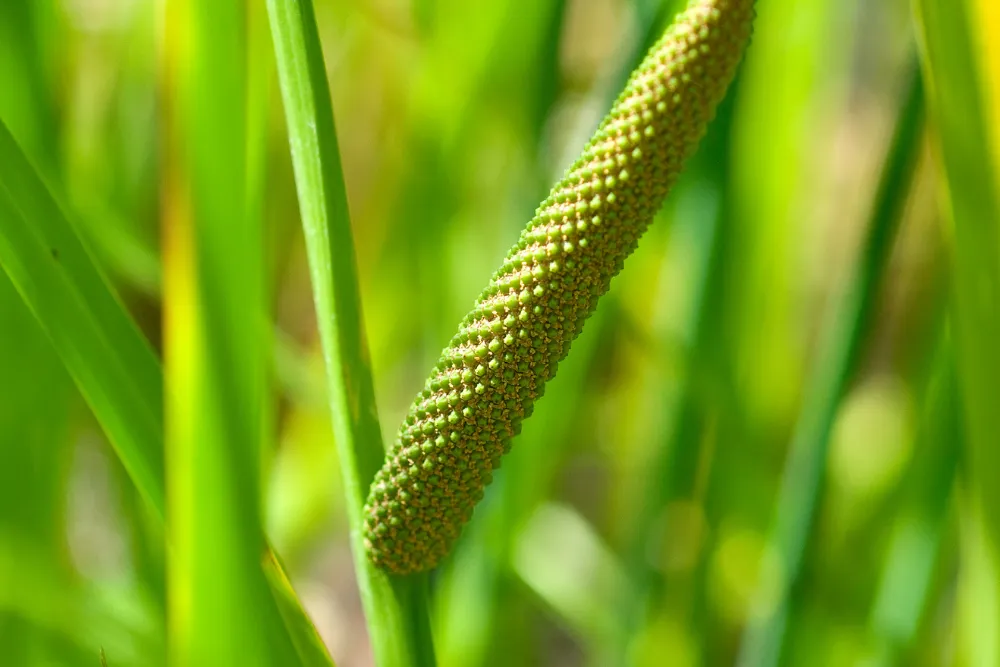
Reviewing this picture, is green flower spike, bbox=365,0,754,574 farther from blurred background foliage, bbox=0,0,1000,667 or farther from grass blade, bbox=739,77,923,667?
grass blade, bbox=739,77,923,667

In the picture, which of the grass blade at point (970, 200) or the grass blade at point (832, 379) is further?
the grass blade at point (832, 379)

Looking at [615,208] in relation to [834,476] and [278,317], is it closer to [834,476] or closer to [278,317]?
[834,476]

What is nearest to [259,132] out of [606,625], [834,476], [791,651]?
[791,651]

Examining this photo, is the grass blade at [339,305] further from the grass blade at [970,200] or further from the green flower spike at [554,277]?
the grass blade at [970,200]

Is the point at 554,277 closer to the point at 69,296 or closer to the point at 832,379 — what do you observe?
the point at 69,296

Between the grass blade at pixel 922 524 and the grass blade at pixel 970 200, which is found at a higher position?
the grass blade at pixel 970 200

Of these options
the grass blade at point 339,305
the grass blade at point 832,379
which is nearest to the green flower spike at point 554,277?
the grass blade at point 339,305
